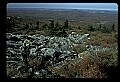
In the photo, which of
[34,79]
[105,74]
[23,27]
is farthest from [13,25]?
[105,74]

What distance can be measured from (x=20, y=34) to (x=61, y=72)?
0.75m

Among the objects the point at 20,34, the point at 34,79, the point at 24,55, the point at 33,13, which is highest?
the point at 33,13

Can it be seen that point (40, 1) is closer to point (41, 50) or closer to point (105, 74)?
point (41, 50)

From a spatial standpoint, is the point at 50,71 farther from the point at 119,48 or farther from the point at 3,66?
the point at 119,48

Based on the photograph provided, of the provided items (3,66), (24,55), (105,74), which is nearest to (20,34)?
(24,55)

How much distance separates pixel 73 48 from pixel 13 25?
86 centimetres

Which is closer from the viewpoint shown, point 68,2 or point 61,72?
point 68,2

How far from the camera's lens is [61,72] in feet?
9.79

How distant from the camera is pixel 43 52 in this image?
3049 mm

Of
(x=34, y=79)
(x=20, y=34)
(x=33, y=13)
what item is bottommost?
(x=34, y=79)

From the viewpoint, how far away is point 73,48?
120 inches

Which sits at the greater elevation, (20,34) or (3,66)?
(20,34)

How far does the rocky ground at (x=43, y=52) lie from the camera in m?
2.98

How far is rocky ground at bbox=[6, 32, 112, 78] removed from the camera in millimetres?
2982
